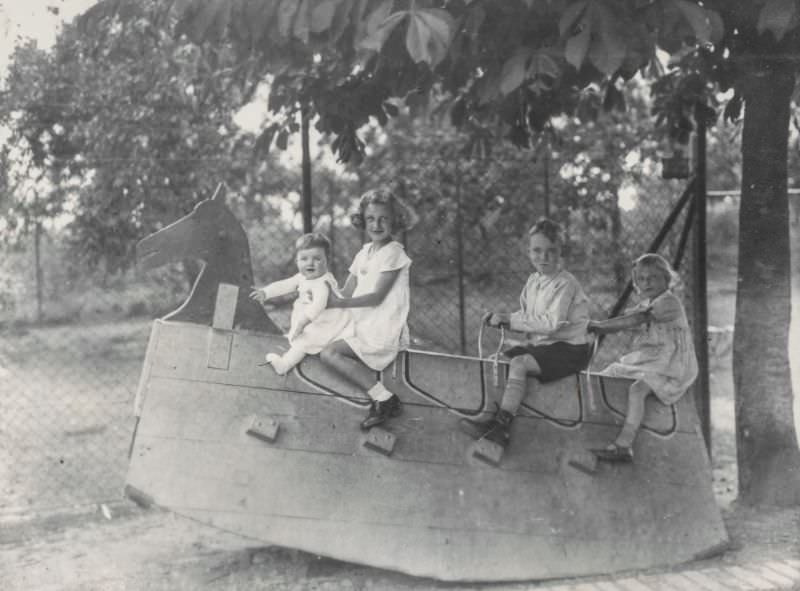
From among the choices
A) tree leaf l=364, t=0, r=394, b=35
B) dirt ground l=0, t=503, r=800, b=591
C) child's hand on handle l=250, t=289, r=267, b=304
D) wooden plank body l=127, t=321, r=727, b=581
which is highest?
tree leaf l=364, t=0, r=394, b=35

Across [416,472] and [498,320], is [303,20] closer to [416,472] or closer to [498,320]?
[498,320]

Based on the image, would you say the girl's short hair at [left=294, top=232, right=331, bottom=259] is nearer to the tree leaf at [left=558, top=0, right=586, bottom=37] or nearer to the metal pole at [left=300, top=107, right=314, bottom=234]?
the metal pole at [left=300, top=107, right=314, bottom=234]

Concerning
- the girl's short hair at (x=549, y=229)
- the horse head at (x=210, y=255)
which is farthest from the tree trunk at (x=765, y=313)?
the horse head at (x=210, y=255)

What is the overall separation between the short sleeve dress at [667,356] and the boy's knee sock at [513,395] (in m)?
0.72

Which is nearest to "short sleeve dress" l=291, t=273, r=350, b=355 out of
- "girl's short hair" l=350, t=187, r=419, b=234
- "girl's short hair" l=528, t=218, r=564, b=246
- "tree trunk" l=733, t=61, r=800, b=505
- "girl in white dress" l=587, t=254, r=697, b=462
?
"girl's short hair" l=350, t=187, r=419, b=234

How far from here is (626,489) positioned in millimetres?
4445

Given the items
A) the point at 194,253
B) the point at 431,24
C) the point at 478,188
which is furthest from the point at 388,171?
the point at 431,24

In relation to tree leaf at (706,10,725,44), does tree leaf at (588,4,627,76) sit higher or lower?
lower

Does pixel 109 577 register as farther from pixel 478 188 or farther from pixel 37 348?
pixel 478 188

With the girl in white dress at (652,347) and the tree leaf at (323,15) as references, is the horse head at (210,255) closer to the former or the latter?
the tree leaf at (323,15)

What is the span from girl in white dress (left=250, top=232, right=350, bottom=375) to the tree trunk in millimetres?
2412

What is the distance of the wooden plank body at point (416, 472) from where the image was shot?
393 centimetres

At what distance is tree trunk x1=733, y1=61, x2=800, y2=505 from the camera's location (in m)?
4.79

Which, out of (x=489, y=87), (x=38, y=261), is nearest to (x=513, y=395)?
(x=489, y=87)
